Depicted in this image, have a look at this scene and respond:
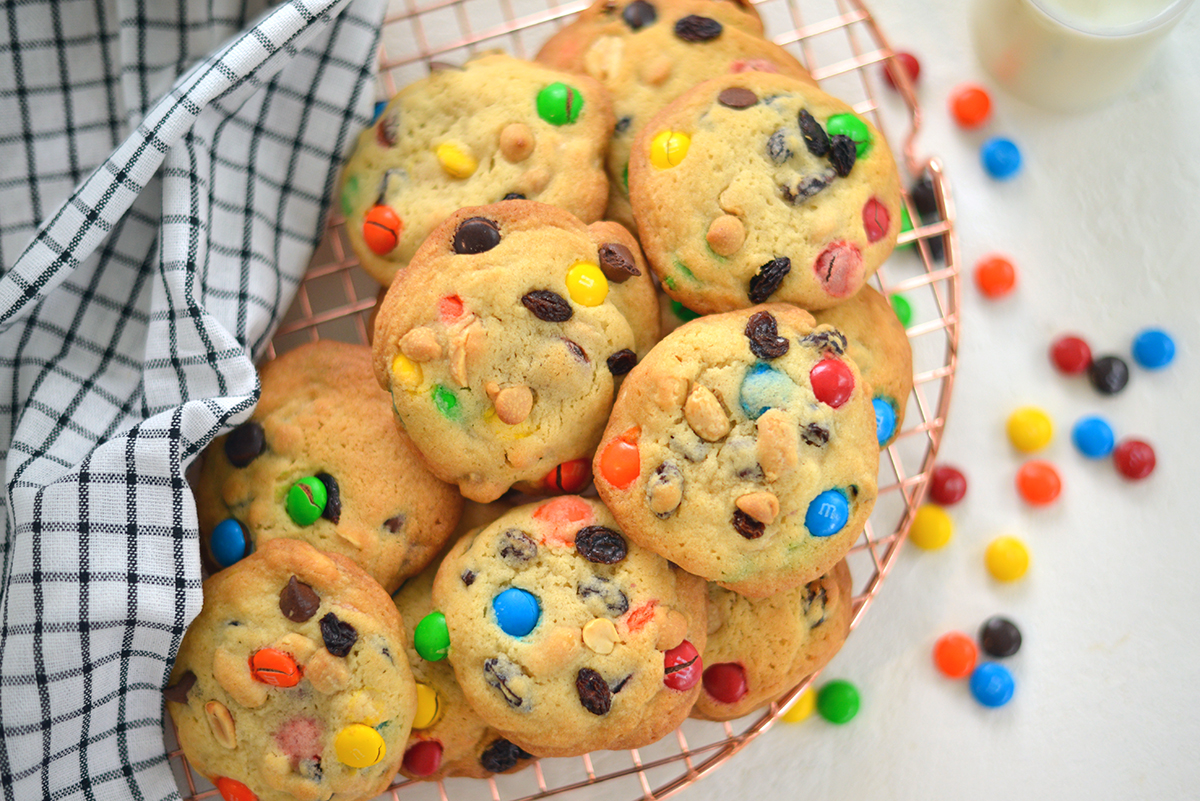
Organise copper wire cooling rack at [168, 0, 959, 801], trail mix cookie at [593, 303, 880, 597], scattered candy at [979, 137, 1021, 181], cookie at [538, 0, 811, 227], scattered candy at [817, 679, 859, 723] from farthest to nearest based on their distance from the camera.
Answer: scattered candy at [979, 137, 1021, 181] → scattered candy at [817, 679, 859, 723] → copper wire cooling rack at [168, 0, 959, 801] → cookie at [538, 0, 811, 227] → trail mix cookie at [593, 303, 880, 597]

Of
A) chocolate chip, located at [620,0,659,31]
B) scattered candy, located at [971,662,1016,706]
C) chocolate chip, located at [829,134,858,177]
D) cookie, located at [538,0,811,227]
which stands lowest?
scattered candy, located at [971,662,1016,706]

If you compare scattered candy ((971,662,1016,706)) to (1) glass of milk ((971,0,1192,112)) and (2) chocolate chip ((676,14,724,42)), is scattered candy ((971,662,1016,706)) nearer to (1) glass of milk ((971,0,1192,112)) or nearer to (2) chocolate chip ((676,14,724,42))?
(1) glass of milk ((971,0,1192,112))

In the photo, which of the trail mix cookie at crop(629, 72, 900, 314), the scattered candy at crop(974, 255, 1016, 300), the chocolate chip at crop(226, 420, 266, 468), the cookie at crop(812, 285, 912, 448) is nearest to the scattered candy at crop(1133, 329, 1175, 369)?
the scattered candy at crop(974, 255, 1016, 300)

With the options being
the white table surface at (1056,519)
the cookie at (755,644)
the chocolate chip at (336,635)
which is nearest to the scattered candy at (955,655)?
the white table surface at (1056,519)

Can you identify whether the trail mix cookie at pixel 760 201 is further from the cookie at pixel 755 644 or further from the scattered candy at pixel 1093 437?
the scattered candy at pixel 1093 437

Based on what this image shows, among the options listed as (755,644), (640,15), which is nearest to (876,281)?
(640,15)
